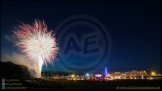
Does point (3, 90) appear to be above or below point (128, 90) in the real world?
above

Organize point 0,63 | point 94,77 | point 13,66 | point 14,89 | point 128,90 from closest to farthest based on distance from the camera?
point 14,89
point 128,90
point 0,63
point 13,66
point 94,77

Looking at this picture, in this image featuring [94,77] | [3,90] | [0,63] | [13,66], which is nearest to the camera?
[3,90]

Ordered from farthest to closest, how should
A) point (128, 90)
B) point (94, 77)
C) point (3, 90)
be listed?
1. point (94, 77)
2. point (128, 90)
3. point (3, 90)

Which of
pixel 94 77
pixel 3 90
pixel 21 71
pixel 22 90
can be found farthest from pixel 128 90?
pixel 94 77

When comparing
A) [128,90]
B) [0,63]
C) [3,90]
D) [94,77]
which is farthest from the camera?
[94,77]

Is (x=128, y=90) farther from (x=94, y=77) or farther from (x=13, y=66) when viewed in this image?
(x=94, y=77)

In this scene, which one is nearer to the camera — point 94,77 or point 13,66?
point 13,66

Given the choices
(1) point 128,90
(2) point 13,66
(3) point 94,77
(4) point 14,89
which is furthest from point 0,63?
(3) point 94,77

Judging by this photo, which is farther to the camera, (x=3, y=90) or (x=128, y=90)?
(x=128, y=90)

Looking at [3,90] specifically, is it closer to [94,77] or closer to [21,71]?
[21,71]
